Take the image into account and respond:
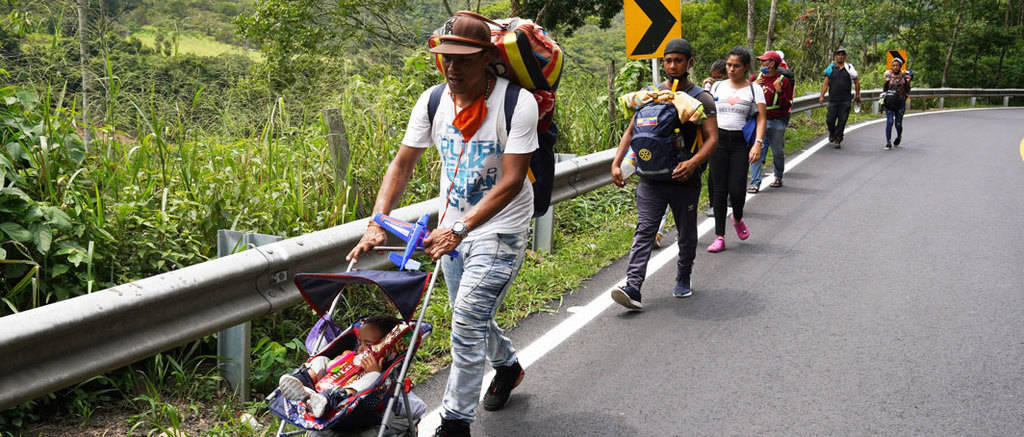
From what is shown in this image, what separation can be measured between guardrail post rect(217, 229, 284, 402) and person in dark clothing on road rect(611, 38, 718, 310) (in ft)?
8.66

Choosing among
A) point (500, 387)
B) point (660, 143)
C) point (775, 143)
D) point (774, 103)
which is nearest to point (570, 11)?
point (775, 143)

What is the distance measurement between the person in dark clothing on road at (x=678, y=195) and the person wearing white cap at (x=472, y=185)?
7.57 feet

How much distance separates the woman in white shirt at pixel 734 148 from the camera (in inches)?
322

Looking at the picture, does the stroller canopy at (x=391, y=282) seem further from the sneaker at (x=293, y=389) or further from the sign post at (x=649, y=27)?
the sign post at (x=649, y=27)

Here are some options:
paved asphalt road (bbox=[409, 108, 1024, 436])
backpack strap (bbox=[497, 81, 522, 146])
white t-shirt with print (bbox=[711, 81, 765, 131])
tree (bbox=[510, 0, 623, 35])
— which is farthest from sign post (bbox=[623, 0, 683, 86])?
A: tree (bbox=[510, 0, 623, 35])

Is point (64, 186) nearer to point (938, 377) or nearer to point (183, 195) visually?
point (183, 195)

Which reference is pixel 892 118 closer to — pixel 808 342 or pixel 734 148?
pixel 734 148

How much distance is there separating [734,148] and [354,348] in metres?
5.46

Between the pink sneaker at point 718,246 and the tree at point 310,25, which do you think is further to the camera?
the tree at point 310,25

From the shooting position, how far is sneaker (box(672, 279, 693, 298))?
6.71 metres

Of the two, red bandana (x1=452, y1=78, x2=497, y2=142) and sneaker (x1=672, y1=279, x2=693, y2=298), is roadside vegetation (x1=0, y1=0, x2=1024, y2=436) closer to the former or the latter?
sneaker (x1=672, y1=279, x2=693, y2=298)

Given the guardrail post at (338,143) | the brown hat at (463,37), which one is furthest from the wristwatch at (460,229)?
the guardrail post at (338,143)

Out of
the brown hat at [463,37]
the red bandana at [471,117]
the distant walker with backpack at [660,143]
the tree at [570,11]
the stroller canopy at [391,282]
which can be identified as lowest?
the stroller canopy at [391,282]

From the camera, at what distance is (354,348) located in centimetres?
365
